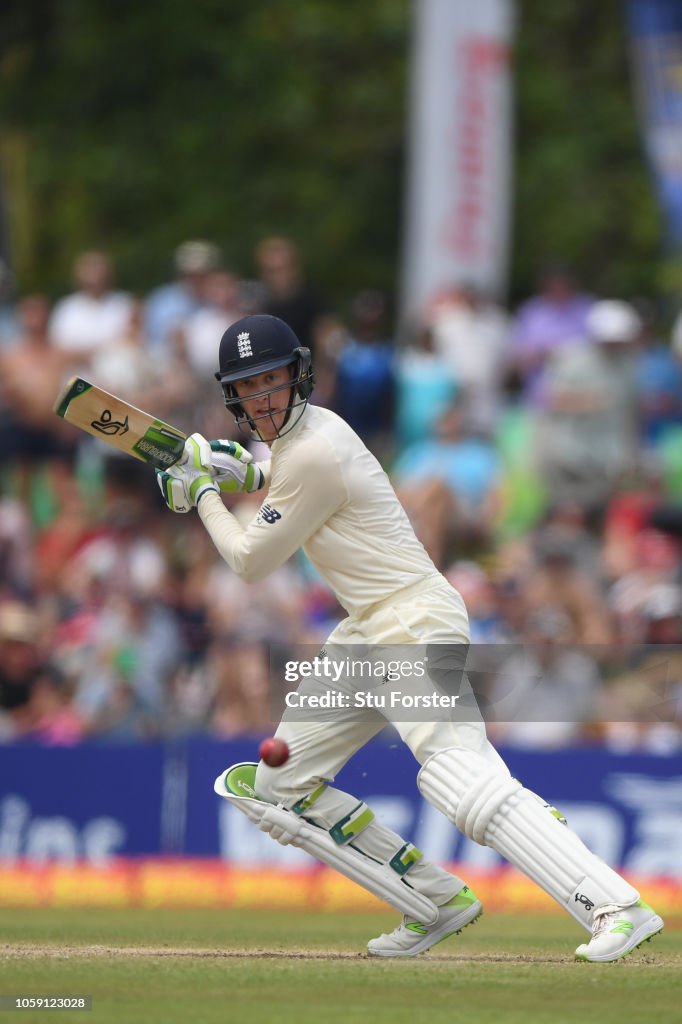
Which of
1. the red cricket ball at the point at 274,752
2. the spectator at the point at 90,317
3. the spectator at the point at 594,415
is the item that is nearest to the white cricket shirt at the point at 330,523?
the red cricket ball at the point at 274,752

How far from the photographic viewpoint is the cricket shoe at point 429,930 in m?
6.52

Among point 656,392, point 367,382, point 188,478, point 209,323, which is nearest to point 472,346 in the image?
point 367,382

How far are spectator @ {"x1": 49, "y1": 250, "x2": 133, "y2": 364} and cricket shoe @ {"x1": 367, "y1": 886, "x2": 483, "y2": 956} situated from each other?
7.16m

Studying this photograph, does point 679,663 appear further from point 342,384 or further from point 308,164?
point 308,164

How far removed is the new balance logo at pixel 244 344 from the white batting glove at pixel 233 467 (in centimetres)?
46

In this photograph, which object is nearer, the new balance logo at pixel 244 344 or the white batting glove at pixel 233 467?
the new balance logo at pixel 244 344

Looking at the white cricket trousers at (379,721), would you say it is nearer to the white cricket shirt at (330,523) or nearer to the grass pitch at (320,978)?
the white cricket shirt at (330,523)

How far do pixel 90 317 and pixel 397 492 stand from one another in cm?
277

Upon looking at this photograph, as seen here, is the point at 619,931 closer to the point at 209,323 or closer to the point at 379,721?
the point at 379,721

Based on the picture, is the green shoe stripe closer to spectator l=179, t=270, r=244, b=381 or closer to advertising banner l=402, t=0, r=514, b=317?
spectator l=179, t=270, r=244, b=381

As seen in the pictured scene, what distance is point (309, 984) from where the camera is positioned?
5664mm

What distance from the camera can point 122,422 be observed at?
6.60 metres

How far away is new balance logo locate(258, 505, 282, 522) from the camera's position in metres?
6.25

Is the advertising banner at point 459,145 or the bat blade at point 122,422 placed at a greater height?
the advertising banner at point 459,145
